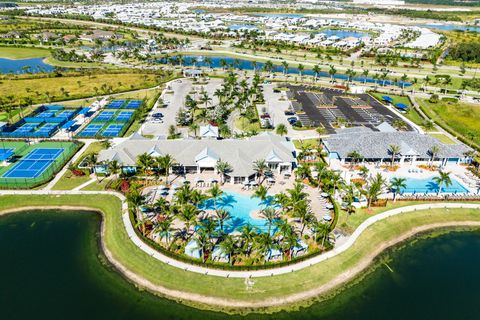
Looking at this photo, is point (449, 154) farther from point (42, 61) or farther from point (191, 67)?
point (42, 61)

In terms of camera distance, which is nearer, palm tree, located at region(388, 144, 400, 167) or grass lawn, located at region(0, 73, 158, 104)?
palm tree, located at region(388, 144, 400, 167)

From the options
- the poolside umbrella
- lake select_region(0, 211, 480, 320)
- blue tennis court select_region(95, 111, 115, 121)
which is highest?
the poolside umbrella

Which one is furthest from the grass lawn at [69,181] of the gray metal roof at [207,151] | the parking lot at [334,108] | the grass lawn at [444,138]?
the grass lawn at [444,138]

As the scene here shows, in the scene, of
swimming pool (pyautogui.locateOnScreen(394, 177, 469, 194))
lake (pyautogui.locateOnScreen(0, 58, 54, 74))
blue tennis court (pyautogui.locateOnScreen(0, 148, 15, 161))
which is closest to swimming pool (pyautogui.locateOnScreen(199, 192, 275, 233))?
swimming pool (pyautogui.locateOnScreen(394, 177, 469, 194))

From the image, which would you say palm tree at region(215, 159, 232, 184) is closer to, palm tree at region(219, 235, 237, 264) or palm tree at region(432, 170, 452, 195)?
palm tree at region(219, 235, 237, 264)

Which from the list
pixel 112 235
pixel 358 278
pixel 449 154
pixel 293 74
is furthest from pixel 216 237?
pixel 293 74

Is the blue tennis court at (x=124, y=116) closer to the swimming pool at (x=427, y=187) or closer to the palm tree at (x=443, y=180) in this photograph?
the swimming pool at (x=427, y=187)

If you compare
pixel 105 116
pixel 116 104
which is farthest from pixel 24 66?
pixel 105 116

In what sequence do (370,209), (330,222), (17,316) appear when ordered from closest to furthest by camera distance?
(17,316)
(330,222)
(370,209)
